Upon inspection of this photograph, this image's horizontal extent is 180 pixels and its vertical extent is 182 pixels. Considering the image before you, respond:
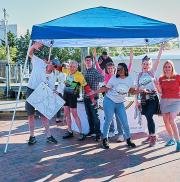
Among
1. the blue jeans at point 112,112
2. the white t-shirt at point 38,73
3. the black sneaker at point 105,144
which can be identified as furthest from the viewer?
the white t-shirt at point 38,73

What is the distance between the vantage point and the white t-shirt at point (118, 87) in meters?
7.41

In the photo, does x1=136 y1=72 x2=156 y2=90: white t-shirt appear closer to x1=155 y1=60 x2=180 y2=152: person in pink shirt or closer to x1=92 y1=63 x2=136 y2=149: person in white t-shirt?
x1=155 y1=60 x2=180 y2=152: person in pink shirt

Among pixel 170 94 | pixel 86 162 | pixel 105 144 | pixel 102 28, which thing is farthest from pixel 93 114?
pixel 102 28

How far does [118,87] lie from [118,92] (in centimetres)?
9

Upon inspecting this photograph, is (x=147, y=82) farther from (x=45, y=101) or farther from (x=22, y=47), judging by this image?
(x=22, y=47)

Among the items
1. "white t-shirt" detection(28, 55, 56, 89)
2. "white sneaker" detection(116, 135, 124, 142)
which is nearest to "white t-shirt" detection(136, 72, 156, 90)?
"white sneaker" detection(116, 135, 124, 142)

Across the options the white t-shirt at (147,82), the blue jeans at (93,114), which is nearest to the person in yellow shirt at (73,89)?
the blue jeans at (93,114)

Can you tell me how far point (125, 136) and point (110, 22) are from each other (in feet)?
7.26

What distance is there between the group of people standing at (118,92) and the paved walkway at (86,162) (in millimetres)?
311

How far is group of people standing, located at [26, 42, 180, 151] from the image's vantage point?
7.45 metres

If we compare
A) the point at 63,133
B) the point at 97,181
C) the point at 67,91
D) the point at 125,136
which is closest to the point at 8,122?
the point at 63,133

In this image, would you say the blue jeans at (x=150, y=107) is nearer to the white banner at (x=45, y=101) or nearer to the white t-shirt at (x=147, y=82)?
the white t-shirt at (x=147, y=82)

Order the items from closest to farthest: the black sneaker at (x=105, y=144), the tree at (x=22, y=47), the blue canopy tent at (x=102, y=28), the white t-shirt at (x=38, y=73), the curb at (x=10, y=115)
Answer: the blue canopy tent at (x=102, y=28) → the black sneaker at (x=105, y=144) → the white t-shirt at (x=38, y=73) → the curb at (x=10, y=115) → the tree at (x=22, y=47)

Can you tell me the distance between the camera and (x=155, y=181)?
561cm
